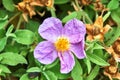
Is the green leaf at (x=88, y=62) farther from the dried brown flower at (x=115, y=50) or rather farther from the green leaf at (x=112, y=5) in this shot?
the green leaf at (x=112, y=5)

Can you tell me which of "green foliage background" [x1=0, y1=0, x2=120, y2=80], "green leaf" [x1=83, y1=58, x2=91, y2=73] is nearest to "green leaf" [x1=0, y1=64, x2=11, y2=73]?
"green foliage background" [x1=0, y1=0, x2=120, y2=80]

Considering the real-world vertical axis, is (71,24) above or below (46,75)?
above

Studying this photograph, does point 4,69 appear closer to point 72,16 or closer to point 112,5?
point 72,16

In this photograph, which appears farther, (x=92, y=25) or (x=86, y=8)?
(x=86, y=8)

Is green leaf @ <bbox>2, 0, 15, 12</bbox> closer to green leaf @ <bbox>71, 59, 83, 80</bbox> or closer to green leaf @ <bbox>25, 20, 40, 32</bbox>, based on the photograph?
green leaf @ <bbox>25, 20, 40, 32</bbox>

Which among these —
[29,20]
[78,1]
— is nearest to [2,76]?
[29,20]

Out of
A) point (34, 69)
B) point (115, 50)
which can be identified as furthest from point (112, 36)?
point (34, 69)

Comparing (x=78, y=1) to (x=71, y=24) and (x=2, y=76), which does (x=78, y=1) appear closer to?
(x=71, y=24)
